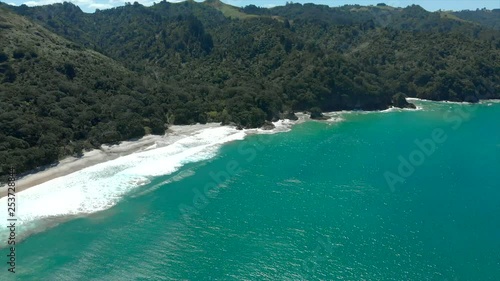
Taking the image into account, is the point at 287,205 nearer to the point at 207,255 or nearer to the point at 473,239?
the point at 207,255

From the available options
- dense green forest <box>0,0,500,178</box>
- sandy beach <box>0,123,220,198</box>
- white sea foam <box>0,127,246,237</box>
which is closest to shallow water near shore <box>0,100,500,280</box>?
white sea foam <box>0,127,246,237</box>

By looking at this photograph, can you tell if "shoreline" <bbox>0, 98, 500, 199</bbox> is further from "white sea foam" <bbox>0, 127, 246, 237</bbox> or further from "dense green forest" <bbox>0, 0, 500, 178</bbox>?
"dense green forest" <bbox>0, 0, 500, 178</bbox>

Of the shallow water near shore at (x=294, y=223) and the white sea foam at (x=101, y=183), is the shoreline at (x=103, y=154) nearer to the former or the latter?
the white sea foam at (x=101, y=183)

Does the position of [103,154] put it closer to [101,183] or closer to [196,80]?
[101,183]

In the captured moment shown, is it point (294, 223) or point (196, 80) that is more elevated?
point (196, 80)

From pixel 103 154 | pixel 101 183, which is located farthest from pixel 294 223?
pixel 103 154
